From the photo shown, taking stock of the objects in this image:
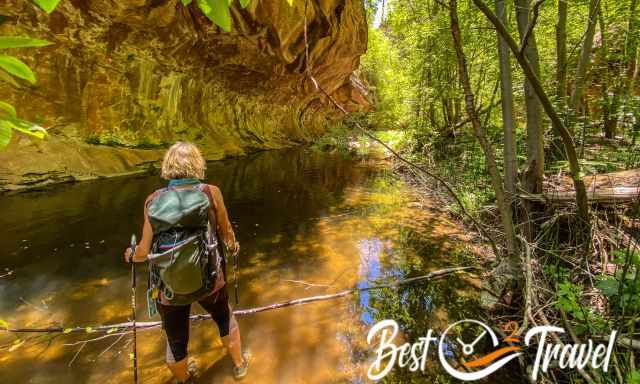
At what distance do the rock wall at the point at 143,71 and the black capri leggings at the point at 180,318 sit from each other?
526cm

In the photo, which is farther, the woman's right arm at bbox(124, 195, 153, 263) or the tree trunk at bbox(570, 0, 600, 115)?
the tree trunk at bbox(570, 0, 600, 115)

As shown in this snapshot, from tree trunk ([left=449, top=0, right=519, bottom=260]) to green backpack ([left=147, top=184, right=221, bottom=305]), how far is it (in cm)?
199

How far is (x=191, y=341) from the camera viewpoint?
8.84ft

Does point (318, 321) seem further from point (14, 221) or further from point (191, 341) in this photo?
point (14, 221)

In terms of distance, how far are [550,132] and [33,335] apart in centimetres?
677

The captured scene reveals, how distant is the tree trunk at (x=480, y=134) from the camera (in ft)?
7.00

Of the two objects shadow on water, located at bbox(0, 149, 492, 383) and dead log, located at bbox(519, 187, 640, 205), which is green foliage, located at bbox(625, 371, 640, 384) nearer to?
shadow on water, located at bbox(0, 149, 492, 383)

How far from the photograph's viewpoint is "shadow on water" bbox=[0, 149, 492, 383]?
248 cm

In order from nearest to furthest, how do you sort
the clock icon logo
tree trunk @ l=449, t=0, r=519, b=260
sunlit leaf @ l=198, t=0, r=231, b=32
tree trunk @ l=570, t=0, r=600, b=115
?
sunlit leaf @ l=198, t=0, r=231, b=32
tree trunk @ l=449, t=0, r=519, b=260
the clock icon logo
tree trunk @ l=570, t=0, r=600, b=115

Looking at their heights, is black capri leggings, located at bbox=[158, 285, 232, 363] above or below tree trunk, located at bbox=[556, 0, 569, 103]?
below

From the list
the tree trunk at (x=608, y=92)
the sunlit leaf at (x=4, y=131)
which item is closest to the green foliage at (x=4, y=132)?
the sunlit leaf at (x=4, y=131)

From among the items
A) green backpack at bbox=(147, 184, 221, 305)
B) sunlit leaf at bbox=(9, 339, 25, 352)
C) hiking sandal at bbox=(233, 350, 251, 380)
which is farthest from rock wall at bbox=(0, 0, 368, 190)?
hiking sandal at bbox=(233, 350, 251, 380)

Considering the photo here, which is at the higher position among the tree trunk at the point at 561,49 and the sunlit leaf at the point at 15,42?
the tree trunk at the point at 561,49

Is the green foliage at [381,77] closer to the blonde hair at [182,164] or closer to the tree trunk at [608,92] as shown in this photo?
the tree trunk at [608,92]
